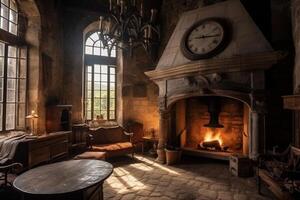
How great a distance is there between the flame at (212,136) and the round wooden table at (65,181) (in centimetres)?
361

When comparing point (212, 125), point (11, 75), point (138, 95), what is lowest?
point (212, 125)

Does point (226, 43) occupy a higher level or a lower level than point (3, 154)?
higher

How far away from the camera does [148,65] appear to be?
6.95 m

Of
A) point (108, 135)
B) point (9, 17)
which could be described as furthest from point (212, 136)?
point (9, 17)

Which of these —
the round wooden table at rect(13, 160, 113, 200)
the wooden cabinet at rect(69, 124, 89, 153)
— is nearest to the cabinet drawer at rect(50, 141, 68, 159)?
the wooden cabinet at rect(69, 124, 89, 153)

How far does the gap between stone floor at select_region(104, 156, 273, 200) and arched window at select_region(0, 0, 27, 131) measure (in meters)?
2.73

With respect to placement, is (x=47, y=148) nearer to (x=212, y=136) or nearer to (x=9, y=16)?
(x=9, y=16)

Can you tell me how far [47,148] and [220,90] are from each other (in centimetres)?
406

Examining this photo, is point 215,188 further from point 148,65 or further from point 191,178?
point 148,65

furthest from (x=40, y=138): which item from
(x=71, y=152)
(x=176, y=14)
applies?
(x=176, y=14)

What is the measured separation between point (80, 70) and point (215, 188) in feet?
16.0

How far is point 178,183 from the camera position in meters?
3.95

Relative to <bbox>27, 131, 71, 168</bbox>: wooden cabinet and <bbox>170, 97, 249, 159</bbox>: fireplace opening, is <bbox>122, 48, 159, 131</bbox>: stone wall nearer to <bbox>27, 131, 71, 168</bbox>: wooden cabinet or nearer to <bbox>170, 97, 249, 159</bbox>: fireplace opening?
<bbox>170, 97, 249, 159</bbox>: fireplace opening

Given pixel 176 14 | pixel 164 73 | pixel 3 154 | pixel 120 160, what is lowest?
pixel 120 160
